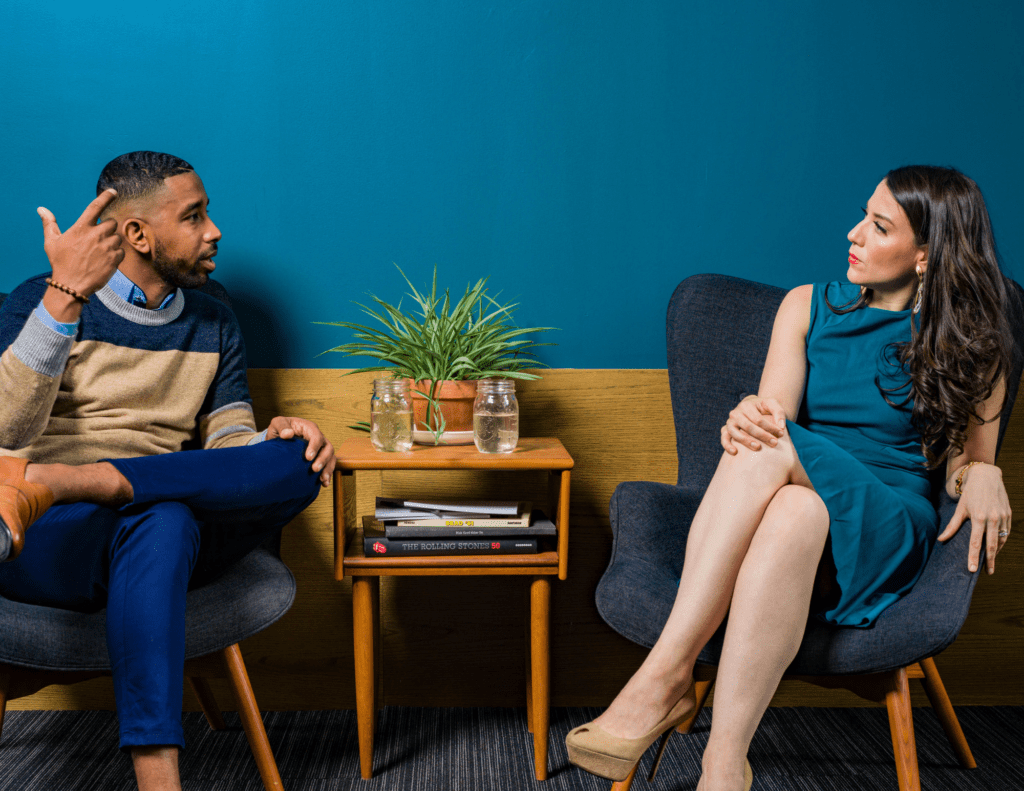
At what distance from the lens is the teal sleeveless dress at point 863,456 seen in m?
1.37

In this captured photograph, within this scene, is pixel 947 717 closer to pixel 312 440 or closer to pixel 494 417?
pixel 494 417

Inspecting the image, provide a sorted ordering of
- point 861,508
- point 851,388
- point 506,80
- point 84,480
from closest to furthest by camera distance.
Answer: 1. point 84,480
2. point 861,508
3. point 851,388
4. point 506,80

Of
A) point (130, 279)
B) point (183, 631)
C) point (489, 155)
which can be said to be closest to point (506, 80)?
point (489, 155)

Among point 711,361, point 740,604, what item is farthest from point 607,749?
point 711,361

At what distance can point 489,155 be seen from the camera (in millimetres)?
1970

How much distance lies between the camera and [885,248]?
1578 mm

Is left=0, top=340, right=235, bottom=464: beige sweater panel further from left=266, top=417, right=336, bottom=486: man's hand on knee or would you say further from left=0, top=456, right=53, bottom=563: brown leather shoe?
left=0, top=456, right=53, bottom=563: brown leather shoe

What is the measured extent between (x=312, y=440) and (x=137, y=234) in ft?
1.83

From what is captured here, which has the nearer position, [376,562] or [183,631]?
[183,631]

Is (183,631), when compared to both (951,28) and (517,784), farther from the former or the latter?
(951,28)

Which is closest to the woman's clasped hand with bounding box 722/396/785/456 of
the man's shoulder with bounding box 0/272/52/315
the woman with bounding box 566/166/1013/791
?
the woman with bounding box 566/166/1013/791

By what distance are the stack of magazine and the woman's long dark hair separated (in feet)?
2.55

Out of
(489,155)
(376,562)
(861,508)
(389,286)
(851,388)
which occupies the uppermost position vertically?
(489,155)

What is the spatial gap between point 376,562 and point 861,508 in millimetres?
929
